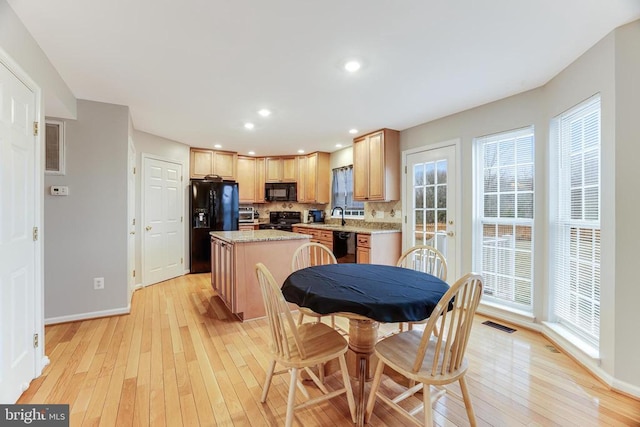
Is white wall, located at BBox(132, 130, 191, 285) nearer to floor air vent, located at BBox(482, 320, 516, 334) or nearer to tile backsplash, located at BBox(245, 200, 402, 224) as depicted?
tile backsplash, located at BBox(245, 200, 402, 224)

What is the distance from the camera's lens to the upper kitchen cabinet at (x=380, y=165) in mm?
4137

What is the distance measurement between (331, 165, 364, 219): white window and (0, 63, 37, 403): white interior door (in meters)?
4.17

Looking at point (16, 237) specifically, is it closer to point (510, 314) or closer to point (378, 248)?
point (378, 248)

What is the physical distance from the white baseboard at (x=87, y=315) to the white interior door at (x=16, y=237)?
119cm

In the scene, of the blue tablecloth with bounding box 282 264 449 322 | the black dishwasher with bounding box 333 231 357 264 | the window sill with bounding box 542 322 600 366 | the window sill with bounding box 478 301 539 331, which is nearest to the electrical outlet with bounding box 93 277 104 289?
the blue tablecloth with bounding box 282 264 449 322

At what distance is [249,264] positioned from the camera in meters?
3.08

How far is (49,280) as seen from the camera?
2914mm

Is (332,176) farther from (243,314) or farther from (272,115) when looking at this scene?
(243,314)

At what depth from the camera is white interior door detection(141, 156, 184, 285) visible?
173 inches

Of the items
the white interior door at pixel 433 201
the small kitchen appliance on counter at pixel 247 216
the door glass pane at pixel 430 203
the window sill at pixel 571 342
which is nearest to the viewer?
the window sill at pixel 571 342

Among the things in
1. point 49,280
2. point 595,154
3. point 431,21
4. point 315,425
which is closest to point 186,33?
point 431,21

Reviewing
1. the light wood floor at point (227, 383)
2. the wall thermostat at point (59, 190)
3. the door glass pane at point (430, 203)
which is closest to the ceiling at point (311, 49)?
the door glass pane at point (430, 203)

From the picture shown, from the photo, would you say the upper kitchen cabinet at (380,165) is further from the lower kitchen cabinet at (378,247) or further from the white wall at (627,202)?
the white wall at (627,202)

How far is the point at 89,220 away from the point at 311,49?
287cm
